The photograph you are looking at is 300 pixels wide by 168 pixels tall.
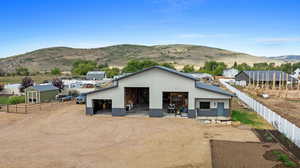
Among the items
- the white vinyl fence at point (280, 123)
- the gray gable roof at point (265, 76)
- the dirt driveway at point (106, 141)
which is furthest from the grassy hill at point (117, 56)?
the dirt driveway at point (106, 141)

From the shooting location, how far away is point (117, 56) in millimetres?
172375

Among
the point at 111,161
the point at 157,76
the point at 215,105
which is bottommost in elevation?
the point at 111,161

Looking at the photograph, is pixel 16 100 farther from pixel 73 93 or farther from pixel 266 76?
pixel 266 76

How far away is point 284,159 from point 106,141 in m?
11.0

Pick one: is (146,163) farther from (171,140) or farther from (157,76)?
(157,76)

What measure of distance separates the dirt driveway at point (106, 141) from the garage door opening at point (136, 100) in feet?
13.2

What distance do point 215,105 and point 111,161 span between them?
45.8 ft

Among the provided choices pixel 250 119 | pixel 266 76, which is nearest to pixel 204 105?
pixel 250 119

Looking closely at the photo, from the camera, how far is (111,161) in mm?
11992

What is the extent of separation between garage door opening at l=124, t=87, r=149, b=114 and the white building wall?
3230mm

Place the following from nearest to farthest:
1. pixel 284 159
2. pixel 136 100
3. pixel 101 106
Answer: pixel 284 159 → pixel 101 106 → pixel 136 100

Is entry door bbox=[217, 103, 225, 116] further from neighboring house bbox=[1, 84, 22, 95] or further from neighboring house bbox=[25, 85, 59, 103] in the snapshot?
neighboring house bbox=[1, 84, 22, 95]

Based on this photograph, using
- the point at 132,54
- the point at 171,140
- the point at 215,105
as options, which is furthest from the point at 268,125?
the point at 132,54

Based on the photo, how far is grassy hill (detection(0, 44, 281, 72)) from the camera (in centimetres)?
15225
